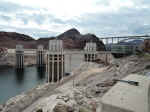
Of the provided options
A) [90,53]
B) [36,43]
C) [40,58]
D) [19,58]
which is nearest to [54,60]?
[90,53]

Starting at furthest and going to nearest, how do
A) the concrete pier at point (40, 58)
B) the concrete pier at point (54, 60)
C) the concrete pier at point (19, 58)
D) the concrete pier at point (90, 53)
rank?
1. the concrete pier at point (40, 58)
2. the concrete pier at point (19, 58)
3. the concrete pier at point (90, 53)
4. the concrete pier at point (54, 60)

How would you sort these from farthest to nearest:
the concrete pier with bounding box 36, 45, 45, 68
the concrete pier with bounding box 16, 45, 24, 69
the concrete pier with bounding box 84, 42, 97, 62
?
the concrete pier with bounding box 36, 45, 45, 68 < the concrete pier with bounding box 16, 45, 24, 69 < the concrete pier with bounding box 84, 42, 97, 62

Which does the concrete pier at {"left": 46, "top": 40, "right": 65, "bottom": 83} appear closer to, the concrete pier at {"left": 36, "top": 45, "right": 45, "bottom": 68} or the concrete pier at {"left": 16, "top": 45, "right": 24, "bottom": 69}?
the concrete pier at {"left": 16, "top": 45, "right": 24, "bottom": 69}

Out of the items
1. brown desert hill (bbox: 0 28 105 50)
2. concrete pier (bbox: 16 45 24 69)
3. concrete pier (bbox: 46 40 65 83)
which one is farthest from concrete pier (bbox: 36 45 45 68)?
concrete pier (bbox: 46 40 65 83)

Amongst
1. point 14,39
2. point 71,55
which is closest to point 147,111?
point 71,55

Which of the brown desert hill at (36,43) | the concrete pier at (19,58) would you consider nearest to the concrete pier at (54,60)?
the concrete pier at (19,58)

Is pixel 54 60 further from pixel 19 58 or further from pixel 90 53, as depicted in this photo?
pixel 19 58

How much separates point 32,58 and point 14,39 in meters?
44.0

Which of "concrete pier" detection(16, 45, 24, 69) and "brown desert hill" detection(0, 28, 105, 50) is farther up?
"brown desert hill" detection(0, 28, 105, 50)

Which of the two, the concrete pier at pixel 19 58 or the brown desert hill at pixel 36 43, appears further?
the brown desert hill at pixel 36 43

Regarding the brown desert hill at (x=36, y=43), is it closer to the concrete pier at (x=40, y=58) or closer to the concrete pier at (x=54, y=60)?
the concrete pier at (x=40, y=58)

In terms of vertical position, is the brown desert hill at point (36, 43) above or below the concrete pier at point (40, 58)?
above

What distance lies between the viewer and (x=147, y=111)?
15.0 ft

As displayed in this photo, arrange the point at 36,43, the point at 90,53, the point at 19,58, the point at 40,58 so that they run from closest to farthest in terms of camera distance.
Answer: the point at 90,53 < the point at 19,58 < the point at 40,58 < the point at 36,43
